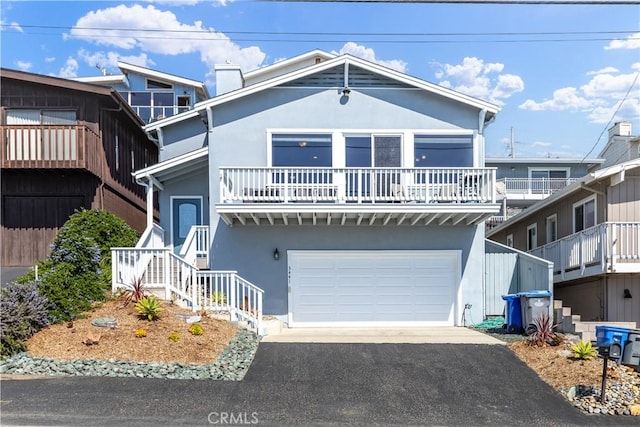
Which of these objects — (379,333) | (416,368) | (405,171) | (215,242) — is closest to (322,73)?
(405,171)

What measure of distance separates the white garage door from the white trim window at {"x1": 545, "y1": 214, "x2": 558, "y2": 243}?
192 inches

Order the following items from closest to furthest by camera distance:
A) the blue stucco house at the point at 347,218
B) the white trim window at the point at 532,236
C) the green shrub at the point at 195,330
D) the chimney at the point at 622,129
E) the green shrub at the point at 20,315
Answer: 1. the green shrub at the point at 20,315
2. the green shrub at the point at 195,330
3. the blue stucco house at the point at 347,218
4. the white trim window at the point at 532,236
5. the chimney at the point at 622,129

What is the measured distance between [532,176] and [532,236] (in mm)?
13788

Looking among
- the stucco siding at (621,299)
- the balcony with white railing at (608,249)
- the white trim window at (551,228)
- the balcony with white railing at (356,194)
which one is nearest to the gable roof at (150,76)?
the balcony with white railing at (356,194)

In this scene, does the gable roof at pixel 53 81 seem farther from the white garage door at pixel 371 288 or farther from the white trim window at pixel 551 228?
the white trim window at pixel 551 228

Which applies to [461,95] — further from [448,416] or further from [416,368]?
[448,416]

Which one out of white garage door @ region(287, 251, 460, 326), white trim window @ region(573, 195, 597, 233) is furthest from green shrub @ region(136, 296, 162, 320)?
white trim window @ region(573, 195, 597, 233)

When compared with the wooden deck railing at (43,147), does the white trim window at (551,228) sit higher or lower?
lower

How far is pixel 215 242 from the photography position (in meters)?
13.6

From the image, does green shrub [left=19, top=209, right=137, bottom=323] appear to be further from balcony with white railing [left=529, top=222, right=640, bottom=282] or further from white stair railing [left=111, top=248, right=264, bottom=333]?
balcony with white railing [left=529, top=222, right=640, bottom=282]

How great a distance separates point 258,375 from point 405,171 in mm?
6310

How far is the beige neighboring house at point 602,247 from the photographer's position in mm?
12531

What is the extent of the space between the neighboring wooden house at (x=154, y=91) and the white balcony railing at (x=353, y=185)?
13210mm

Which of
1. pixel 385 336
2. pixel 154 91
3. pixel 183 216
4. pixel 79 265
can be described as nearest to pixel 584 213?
pixel 385 336
